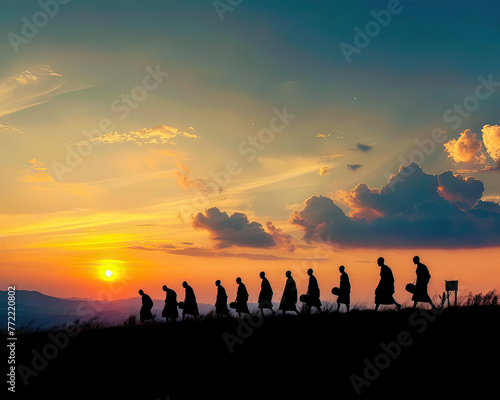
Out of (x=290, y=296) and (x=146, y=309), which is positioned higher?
(x=290, y=296)

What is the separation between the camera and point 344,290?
22.1 meters

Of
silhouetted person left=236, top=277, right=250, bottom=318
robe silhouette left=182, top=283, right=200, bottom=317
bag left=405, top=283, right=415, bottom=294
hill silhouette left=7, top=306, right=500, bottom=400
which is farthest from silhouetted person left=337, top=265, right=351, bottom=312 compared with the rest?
robe silhouette left=182, top=283, right=200, bottom=317

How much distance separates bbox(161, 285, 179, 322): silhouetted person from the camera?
86.6 ft

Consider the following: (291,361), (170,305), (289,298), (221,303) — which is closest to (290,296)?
(289,298)

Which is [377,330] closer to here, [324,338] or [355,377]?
[324,338]

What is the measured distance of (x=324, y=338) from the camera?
14.9 metres

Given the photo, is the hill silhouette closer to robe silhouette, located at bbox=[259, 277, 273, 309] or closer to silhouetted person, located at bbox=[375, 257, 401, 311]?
silhouetted person, located at bbox=[375, 257, 401, 311]

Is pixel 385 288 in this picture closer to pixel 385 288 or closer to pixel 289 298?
pixel 385 288

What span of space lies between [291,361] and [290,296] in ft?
32.1

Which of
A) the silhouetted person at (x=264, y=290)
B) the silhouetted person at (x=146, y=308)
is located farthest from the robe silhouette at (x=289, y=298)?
the silhouetted person at (x=146, y=308)

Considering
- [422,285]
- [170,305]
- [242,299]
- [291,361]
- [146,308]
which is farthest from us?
[170,305]

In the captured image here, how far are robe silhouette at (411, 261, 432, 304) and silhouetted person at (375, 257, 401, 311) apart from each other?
93 centimetres

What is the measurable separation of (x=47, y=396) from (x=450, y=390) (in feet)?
33.5

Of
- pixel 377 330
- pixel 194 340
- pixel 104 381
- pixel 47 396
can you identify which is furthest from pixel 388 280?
pixel 47 396
